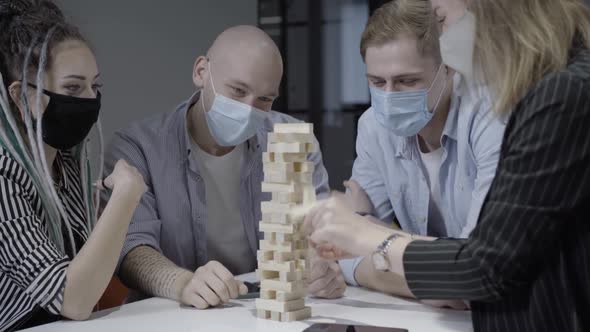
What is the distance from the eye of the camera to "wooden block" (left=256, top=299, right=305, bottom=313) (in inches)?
68.0

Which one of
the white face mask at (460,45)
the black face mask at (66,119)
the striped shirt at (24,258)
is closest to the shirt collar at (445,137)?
the white face mask at (460,45)

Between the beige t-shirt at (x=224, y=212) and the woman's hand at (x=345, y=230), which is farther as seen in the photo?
the beige t-shirt at (x=224, y=212)

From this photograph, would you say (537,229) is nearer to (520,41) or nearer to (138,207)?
(520,41)

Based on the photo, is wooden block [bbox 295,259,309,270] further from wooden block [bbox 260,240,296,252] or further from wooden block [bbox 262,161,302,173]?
wooden block [bbox 262,161,302,173]

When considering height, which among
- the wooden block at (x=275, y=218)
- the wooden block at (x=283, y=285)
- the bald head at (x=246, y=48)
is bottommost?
the wooden block at (x=283, y=285)

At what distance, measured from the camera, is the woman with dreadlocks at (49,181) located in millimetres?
1792

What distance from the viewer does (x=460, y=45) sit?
64.3 inches

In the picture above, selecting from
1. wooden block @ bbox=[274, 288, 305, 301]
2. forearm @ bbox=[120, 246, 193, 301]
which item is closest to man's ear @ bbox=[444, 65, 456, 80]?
wooden block @ bbox=[274, 288, 305, 301]

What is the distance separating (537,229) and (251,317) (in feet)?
2.59

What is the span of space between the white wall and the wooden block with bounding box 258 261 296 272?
2934 millimetres

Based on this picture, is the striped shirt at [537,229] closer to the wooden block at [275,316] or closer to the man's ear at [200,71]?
the wooden block at [275,316]

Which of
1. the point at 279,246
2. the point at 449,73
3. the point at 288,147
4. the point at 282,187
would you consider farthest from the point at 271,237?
the point at 449,73

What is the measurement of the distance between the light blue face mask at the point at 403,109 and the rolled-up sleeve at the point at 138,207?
848 mm

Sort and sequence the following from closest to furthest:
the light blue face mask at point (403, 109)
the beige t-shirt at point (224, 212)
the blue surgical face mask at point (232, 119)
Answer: the light blue face mask at point (403, 109) → the blue surgical face mask at point (232, 119) → the beige t-shirt at point (224, 212)
